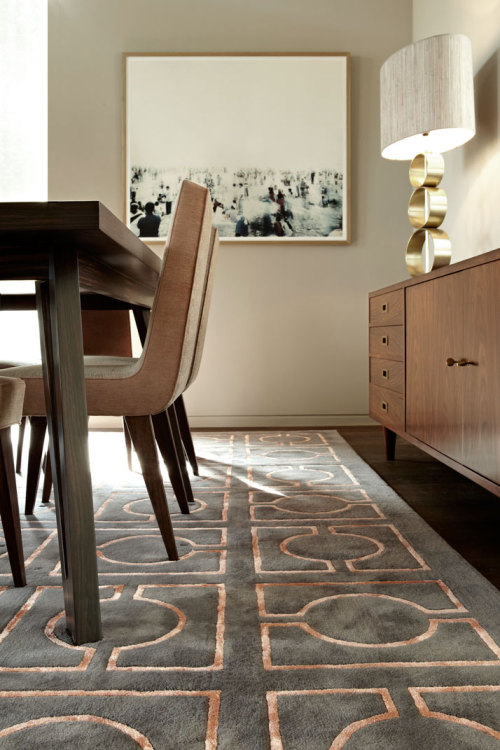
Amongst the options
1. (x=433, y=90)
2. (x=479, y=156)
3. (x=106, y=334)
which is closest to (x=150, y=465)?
(x=106, y=334)

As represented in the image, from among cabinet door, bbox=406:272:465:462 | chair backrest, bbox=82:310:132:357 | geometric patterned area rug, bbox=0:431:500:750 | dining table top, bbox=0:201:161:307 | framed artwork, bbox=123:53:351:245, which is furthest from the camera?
framed artwork, bbox=123:53:351:245

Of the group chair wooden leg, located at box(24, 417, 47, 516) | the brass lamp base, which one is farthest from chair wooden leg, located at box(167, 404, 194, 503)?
the brass lamp base

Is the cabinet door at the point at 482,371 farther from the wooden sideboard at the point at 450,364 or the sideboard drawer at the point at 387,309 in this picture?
the sideboard drawer at the point at 387,309

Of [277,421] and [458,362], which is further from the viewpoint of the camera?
[277,421]

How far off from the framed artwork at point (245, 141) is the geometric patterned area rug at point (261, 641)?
2.42 meters

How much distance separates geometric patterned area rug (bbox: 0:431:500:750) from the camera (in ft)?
2.83

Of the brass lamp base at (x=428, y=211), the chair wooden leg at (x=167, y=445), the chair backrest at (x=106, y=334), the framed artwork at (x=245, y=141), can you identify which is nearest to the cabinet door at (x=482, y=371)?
the chair wooden leg at (x=167, y=445)

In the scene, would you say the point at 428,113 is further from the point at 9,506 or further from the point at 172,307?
the point at 9,506

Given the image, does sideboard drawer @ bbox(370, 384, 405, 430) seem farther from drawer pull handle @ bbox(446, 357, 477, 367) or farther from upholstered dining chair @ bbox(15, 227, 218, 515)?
upholstered dining chair @ bbox(15, 227, 218, 515)

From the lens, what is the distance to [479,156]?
2793mm

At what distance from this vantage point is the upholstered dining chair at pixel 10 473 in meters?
1.25

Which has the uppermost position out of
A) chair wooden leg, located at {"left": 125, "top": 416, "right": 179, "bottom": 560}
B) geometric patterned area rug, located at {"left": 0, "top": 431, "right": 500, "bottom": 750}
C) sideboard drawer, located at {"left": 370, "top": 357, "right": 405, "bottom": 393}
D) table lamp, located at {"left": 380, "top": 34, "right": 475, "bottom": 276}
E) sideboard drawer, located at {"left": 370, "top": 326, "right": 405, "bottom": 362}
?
table lamp, located at {"left": 380, "top": 34, "right": 475, "bottom": 276}

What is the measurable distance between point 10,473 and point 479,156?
2363 mm

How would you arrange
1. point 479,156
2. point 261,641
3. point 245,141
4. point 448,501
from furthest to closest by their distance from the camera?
point 245,141, point 479,156, point 448,501, point 261,641
